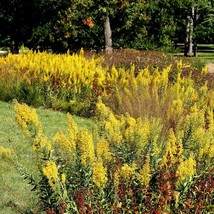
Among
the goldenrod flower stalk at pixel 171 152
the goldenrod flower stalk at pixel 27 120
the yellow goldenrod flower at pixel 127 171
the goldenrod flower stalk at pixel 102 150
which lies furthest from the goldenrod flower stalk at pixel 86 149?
the goldenrod flower stalk at pixel 171 152

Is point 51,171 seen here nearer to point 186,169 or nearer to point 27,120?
point 27,120

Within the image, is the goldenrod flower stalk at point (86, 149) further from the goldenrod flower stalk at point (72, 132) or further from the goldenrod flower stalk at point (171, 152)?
the goldenrod flower stalk at point (171, 152)

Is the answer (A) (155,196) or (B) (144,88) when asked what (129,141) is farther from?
(B) (144,88)

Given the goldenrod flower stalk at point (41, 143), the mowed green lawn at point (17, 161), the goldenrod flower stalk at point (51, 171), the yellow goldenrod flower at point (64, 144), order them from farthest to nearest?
1. the mowed green lawn at point (17, 161)
2. the yellow goldenrod flower at point (64, 144)
3. the goldenrod flower stalk at point (41, 143)
4. the goldenrod flower stalk at point (51, 171)

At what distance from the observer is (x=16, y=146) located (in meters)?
7.52

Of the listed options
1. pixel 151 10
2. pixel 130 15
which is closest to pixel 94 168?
pixel 130 15

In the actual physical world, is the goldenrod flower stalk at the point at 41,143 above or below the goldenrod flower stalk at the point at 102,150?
above

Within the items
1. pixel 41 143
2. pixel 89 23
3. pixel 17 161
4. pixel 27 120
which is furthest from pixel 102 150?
pixel 89 23

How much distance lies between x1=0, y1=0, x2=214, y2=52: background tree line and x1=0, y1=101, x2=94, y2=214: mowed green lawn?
Result: 14.2 meters

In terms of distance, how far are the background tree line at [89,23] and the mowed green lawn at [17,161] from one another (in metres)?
14.2

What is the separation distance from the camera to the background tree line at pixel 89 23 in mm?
25250

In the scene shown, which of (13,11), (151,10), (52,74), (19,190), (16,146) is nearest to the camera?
(19,190)

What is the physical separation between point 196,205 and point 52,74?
7382mm

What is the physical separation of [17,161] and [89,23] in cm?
2134
